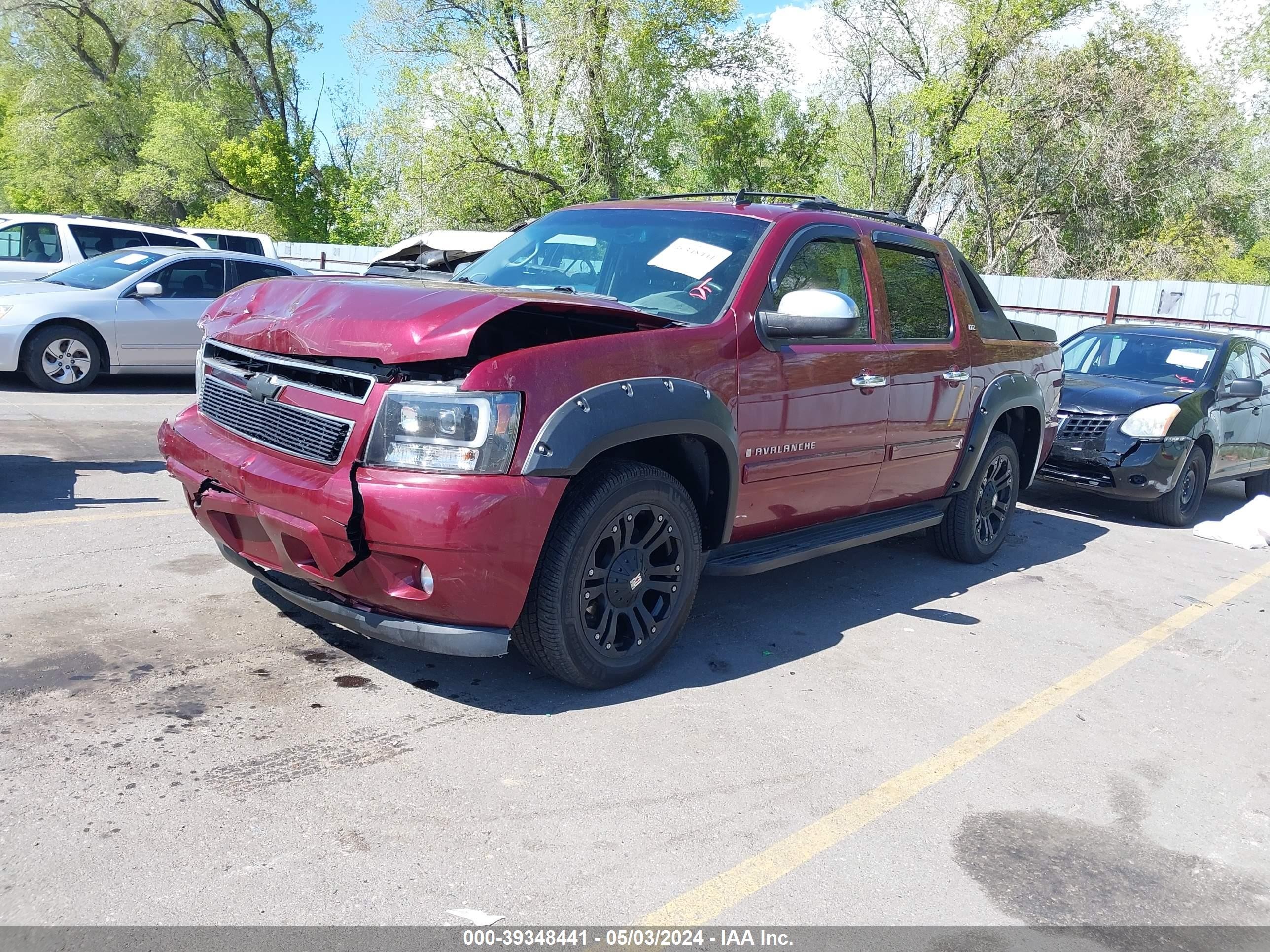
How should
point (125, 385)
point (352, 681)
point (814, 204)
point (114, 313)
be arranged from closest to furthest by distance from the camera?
point (352, 681)
point (814, 204)
point (114, 313)
point (125, 385)

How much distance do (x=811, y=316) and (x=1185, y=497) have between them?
601cm

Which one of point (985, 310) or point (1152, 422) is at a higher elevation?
point (985, 310)

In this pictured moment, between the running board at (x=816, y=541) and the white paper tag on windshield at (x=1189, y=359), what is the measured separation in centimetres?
460

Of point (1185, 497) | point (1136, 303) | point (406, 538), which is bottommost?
point (1185, 497)

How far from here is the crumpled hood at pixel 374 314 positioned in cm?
352

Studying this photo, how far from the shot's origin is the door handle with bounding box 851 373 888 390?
510 centimetres

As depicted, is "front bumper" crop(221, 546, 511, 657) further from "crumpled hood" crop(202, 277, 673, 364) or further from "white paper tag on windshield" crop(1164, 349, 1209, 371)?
"white paper tag on windshield" crop(1164, 349, 1209, 371)

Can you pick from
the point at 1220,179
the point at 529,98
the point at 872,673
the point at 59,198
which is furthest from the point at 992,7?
the point at 59,198

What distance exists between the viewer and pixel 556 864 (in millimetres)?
2967

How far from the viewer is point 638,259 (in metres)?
4.89

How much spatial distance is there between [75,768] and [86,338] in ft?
28.7

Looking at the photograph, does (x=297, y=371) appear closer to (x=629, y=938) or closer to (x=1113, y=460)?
(x=629, y=938)

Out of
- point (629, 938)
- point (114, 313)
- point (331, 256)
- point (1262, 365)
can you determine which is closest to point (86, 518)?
point (629, 938)

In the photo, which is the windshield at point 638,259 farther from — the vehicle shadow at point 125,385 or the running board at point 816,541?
the vehicle shadow at point 125,385
